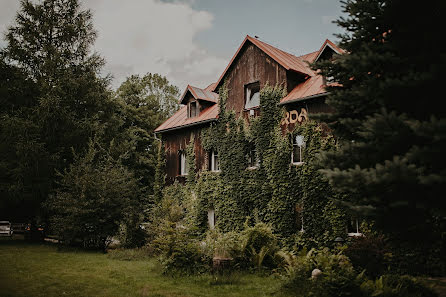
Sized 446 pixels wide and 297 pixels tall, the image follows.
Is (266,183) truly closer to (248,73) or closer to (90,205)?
(248,73)

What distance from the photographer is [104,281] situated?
10.7m

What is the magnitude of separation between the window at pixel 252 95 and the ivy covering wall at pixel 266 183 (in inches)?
39.2

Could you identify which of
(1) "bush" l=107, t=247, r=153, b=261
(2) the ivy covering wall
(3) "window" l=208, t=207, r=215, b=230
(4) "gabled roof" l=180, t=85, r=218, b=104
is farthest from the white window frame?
(1) "bush" l=107, t=247, r=153, b=261

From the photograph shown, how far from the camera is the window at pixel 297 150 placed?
54.4 ft

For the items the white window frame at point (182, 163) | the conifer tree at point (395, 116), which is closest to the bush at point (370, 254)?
the conifer tree at point (395, 116)

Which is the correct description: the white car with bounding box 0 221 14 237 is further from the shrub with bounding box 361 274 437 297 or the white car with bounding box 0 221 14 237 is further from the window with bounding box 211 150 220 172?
the shrub with bounding box 361 274 437 297

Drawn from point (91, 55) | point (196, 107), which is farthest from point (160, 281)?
point (91, 55)

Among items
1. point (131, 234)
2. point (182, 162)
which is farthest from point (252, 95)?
point (131, 234)

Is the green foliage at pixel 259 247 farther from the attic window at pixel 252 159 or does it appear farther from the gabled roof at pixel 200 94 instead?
the gabled roof at pixel 200 94

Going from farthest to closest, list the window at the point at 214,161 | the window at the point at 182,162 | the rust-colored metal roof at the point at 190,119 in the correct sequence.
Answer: the window at the point at 182,162 < the rust-colored metal roof at the point at 190,119 < the window at the point at 214,161

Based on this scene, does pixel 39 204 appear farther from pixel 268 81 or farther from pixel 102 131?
pixel 268 81

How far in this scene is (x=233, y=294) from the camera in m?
9.47

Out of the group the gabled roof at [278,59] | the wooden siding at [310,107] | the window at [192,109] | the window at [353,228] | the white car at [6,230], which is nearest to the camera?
the window at [353,228]

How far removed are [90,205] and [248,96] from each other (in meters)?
10.4
